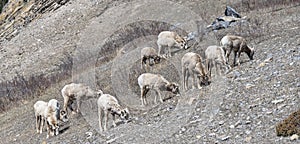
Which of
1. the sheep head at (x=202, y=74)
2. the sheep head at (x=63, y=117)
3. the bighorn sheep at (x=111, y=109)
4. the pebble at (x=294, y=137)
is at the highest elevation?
the sheep head at (x=202, y=74)

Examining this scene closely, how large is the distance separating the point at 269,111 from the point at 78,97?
9.66 meters

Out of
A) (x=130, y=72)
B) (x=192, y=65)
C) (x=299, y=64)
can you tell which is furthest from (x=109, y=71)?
(x=299, y=64)

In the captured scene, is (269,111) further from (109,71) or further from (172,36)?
(109,71)

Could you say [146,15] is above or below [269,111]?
above

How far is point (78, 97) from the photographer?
22438 millimetres

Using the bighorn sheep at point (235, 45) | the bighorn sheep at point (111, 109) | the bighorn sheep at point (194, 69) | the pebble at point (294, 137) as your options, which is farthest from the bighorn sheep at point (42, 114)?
the pebble at point (294, 137)

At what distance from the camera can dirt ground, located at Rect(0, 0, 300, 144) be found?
1555 centimetres

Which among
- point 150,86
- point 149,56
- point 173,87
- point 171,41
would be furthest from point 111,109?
point 171,41

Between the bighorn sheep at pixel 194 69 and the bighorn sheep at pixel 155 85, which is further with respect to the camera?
the bighorn sheep at pixel 155 85

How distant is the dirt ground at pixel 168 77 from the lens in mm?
15547

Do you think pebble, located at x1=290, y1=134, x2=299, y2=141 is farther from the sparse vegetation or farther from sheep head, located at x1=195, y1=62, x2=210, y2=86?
sheep head, located at x1=195, y1=62, x2=210, y2=86

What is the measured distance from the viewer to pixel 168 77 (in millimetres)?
23688

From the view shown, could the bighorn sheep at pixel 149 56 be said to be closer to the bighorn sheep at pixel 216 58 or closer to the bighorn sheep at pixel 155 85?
the bighorn sheep at pixel 155 85

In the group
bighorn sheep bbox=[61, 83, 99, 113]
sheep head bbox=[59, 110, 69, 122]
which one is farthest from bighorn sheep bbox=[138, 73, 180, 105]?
sheep head bbox=[59, 110, 69, 122]
